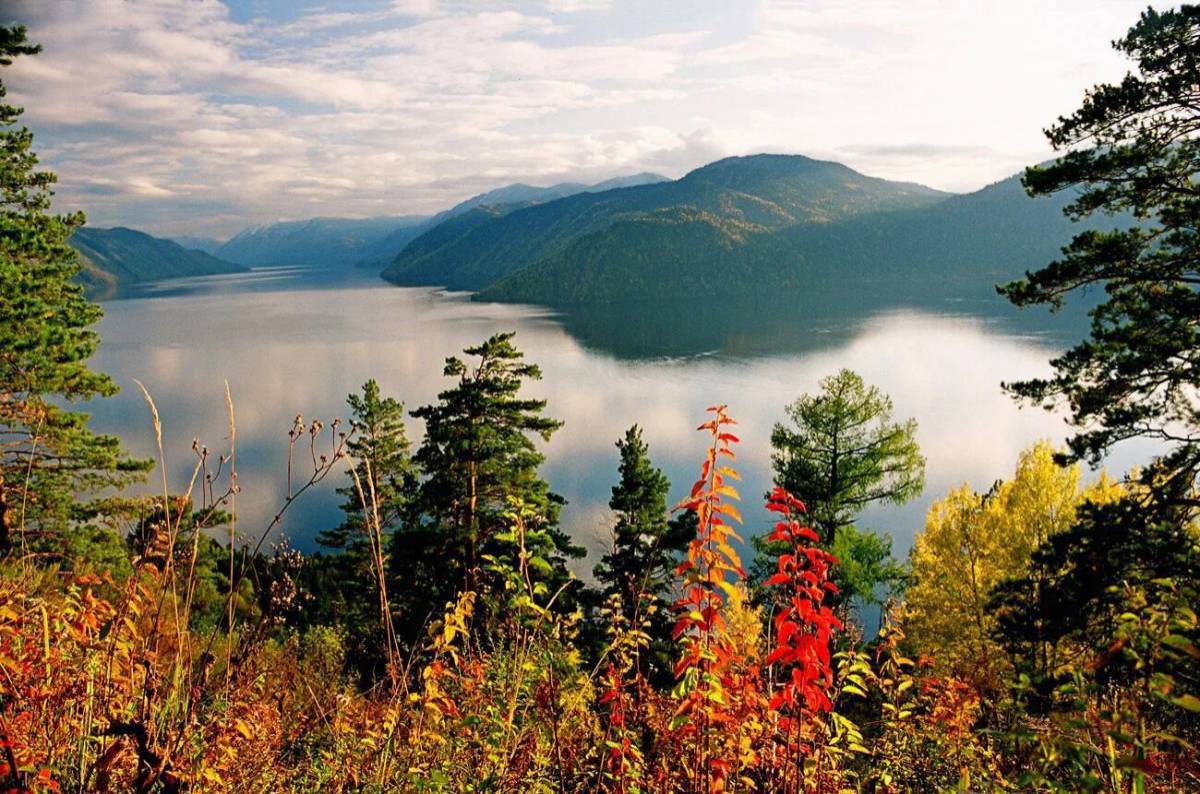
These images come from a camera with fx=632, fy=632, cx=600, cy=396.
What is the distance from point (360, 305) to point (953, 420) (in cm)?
16148

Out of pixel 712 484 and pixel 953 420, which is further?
pixel 953 420

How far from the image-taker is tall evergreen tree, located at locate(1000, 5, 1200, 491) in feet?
25.0

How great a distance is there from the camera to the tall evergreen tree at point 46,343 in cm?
1262

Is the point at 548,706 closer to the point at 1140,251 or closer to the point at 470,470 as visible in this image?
the point at 1140,251

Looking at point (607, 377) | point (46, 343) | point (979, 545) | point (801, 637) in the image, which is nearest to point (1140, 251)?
point (801, 637)

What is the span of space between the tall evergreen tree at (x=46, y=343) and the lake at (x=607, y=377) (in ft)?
21.7

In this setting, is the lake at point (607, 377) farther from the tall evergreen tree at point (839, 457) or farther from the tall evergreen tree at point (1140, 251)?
the tall evergreen tree at point (839, 457)

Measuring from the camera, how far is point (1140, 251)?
26.7 ft

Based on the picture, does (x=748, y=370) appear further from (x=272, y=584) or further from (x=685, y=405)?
(x=272, y=584)

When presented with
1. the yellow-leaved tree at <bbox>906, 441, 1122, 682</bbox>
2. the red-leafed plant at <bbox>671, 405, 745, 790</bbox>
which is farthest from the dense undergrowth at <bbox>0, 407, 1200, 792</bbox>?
the yellow-leaved tree at <bbox>906, 441, 1122, 682</bbox>

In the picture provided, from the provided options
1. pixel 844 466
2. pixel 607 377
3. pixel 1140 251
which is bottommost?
pixel 607 377

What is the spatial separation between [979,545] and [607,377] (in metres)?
61.1

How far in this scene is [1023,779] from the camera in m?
1.78

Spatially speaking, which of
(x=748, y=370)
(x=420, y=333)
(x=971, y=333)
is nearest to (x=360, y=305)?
(x=420, y=333)
